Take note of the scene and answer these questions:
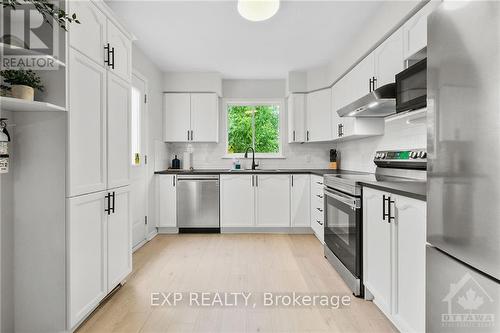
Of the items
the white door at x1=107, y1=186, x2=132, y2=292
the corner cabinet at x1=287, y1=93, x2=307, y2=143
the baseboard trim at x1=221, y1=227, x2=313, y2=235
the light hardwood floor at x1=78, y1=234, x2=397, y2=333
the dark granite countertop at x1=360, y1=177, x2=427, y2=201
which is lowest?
the light hardwood floor at x1=78, y1=234, x2=397, y2=333

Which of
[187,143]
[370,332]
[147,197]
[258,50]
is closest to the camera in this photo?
[370,332]

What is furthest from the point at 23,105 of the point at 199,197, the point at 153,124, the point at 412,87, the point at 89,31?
the point at 199,197

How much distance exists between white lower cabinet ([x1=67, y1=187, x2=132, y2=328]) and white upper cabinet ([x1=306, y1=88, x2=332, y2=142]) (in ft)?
9.62

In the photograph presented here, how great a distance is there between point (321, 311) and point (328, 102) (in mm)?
3053

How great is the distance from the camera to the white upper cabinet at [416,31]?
1962 millimetres

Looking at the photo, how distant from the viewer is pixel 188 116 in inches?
182

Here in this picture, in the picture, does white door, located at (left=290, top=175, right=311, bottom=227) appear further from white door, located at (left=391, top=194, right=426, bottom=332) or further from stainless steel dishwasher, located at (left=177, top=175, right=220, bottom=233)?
white door, located at (left=391, top=194, right=426, bottom=332)

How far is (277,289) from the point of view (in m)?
2.41

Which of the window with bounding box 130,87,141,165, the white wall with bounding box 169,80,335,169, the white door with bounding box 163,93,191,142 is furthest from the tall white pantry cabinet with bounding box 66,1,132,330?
the white wall with bounding box 169,80,335,169

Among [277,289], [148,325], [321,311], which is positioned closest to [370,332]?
[321,311]

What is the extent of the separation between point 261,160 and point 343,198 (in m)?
2.54

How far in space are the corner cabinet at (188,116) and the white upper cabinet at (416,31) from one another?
3010 mm

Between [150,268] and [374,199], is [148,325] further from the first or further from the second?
[374,199]

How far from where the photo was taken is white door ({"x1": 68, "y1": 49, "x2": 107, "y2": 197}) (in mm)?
1725
